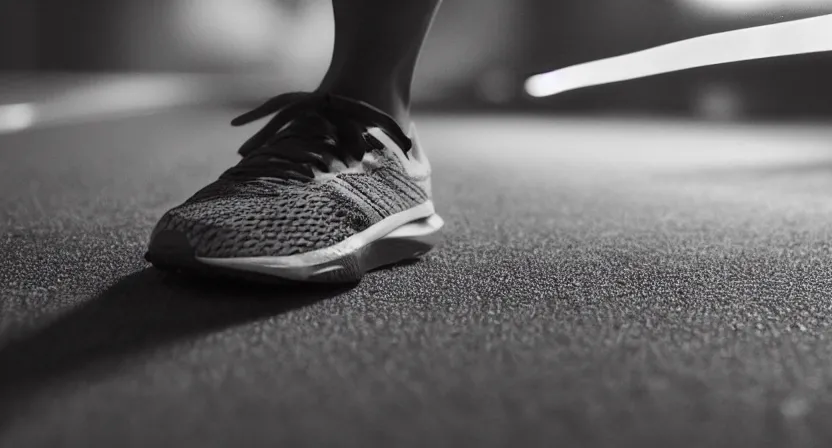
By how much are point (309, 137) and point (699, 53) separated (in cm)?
372

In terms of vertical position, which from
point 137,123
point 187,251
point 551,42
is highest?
point 551,42

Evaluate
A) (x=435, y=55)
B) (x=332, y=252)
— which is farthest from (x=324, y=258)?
(x=435, y=55)

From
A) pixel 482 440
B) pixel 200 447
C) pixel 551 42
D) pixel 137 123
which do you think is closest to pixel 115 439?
pixel 200 447

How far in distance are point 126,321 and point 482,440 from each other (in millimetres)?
259

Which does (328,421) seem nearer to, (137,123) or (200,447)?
(200,447)

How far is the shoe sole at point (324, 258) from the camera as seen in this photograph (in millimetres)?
479

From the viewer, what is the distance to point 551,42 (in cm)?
427

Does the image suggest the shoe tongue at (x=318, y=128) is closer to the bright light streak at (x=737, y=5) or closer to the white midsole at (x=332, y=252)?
the white midsole at (x=332, y=252)

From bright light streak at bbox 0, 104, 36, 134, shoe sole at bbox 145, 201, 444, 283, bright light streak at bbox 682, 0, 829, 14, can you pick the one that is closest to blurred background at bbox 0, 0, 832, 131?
bright light streak at bbox 682, 0, 829, 14

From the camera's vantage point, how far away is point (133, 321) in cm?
45

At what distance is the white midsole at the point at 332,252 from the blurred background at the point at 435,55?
267cm

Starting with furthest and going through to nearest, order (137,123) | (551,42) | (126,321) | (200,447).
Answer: (551,42) → (137,123) → (126,321) → (200,447)

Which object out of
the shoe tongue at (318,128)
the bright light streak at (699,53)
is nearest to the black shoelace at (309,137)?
the shoe tongue at (318,128)

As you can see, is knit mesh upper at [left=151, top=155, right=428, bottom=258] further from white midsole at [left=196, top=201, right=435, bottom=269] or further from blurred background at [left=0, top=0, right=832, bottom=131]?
blurred background at [left=0, top=0, right=832, bottom=131]
